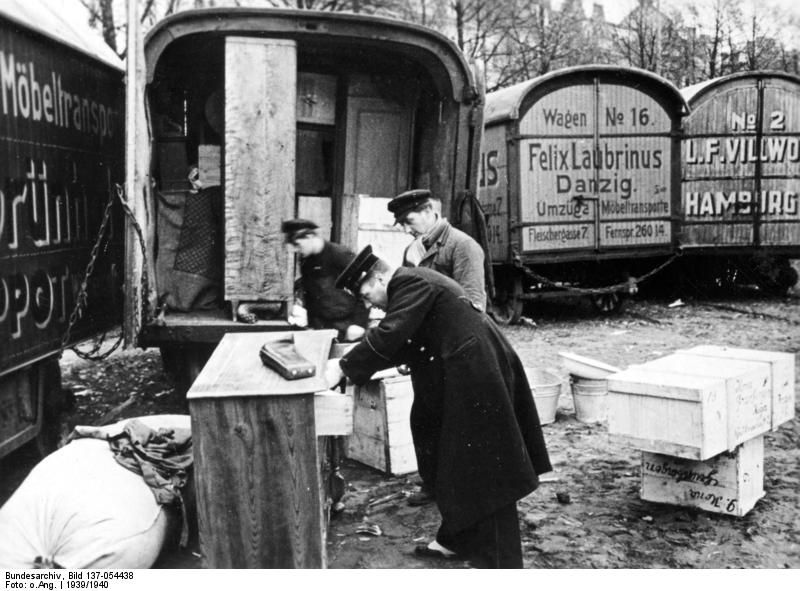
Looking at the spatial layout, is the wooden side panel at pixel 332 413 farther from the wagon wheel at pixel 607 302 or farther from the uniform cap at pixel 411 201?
the wagon wheel at pixel 607 302

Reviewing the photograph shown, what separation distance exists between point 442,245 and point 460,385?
1970mm

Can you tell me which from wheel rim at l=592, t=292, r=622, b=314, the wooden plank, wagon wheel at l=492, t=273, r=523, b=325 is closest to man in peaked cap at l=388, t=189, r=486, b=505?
the wooden plank

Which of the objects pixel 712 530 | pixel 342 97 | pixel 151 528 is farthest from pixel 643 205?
pixel 151 528

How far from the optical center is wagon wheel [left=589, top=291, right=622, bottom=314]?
39.2 ft

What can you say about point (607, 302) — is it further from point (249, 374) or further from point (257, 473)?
point (257, 473)

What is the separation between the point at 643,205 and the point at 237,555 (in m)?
9.47

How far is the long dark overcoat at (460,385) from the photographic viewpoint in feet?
12.5

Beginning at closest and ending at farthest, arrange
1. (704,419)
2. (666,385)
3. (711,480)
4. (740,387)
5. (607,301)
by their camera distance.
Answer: (704,419) → (666,385) → (740,387) → (711,480) → (607,301)

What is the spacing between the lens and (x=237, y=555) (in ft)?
11.3

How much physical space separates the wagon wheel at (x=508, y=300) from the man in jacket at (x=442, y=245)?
213 inches

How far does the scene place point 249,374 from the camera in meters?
3.64

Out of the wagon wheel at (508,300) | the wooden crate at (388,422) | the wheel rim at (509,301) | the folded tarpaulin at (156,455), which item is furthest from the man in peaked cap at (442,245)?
the wheel rim at (509,301)

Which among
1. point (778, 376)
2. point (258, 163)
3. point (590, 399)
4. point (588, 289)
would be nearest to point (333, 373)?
point (258, 163)

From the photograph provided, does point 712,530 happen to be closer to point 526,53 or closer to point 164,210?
point 164,210
